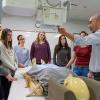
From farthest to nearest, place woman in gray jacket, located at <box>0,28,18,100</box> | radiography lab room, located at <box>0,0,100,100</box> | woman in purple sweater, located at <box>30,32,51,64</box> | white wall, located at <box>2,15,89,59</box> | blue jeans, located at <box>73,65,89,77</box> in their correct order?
white wall, located at <box>2,15,89,59</box>
woman in purple sweater, located at <box>30,32,51,64</box>
blue jeans, located at <box>73,65,89,77</box>
woman in gray jacket, located at <box>0,28,18,100</box>
radiography lab room, located at <box>0,0,100,100</box>

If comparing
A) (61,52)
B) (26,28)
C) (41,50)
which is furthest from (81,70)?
(26,28)

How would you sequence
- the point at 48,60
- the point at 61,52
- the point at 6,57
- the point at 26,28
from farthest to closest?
1. the point at 26,28
2. the point at 61,52
3. the point at 48,60
4. the point at 6,57

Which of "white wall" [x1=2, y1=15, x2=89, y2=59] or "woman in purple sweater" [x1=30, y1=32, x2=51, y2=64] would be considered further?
"white wall" [x1=2, y1=15, x2=89, y2=59]

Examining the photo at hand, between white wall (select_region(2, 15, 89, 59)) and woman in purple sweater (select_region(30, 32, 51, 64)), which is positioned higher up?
white wall (select_region(2, 15, 89, 59))

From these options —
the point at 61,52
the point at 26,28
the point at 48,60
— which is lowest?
the point at 48,60

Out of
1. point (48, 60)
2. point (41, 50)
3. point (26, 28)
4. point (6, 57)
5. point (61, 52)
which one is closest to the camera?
point (6, 57)

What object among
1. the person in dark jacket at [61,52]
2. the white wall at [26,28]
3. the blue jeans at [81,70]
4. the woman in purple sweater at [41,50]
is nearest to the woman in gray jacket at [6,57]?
the blue jeans at [81,70]

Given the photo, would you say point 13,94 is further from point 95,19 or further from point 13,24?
point 13,24

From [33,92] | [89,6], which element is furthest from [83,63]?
[89,6]

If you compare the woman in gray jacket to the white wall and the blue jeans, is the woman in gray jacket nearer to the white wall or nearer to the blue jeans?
the blue jeans

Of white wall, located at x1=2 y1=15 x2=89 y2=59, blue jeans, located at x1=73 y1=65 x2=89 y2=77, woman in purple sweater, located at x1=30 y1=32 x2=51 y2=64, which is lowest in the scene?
blue jeans, located at x1=73 y1=65 x2=89 y2=77

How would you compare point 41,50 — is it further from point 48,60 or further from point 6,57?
point 6,57

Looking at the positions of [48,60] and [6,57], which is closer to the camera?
[6,57]

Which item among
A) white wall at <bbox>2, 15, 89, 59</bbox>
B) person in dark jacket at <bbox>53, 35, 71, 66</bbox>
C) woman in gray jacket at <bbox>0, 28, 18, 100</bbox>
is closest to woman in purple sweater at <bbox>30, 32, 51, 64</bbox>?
person in dark jacket at <bbox>53, 35, 71, 66</bbox>
